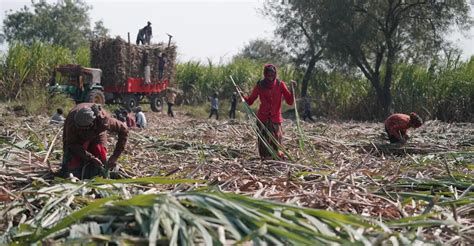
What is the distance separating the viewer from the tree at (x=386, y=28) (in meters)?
18.3

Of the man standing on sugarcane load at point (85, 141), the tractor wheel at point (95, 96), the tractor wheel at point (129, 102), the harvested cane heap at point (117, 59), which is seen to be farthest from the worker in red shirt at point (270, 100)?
the harvested cane heap at point (117, 59)

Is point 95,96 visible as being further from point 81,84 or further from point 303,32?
point 303,32

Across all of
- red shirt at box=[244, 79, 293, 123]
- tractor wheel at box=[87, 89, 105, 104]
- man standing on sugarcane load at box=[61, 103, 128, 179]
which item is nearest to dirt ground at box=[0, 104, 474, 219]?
man standing on sugarcane load at box=[61, 103, 128, 179]

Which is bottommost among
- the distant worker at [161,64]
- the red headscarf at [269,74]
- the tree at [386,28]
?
the red headscarf at [269,74]

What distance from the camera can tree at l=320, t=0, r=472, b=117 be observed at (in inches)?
722

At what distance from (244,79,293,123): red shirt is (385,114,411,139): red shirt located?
249 centimetres

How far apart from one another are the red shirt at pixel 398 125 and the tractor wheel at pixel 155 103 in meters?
10.6

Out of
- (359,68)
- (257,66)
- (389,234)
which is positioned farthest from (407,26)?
(389,234)

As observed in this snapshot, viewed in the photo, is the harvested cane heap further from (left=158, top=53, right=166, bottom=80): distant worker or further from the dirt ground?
the dirt ground

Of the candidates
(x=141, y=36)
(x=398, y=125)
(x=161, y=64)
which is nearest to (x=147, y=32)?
(x=141, y=36)

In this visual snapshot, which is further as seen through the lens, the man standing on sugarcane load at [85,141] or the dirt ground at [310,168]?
the man standing on sugarcane load at [85,141]

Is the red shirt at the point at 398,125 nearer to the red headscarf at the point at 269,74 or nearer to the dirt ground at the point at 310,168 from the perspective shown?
the dirt ground at the point at 310,168

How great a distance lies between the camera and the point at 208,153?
20.3 ft

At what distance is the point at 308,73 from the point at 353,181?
17.8 m
